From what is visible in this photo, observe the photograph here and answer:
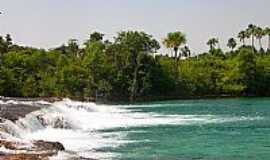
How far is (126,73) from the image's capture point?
10862cm

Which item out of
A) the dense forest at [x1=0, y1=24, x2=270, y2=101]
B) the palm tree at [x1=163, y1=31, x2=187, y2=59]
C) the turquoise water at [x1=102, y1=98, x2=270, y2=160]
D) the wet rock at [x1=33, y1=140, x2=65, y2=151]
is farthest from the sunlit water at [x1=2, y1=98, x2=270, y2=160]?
the palm tree at [x1=163, y1=31, x2=187, y2=59]

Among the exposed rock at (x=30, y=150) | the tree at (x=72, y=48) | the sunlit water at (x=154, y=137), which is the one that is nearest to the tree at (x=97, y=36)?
the tree at (x=72, y=48)

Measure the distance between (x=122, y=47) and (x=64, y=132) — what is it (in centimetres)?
7278

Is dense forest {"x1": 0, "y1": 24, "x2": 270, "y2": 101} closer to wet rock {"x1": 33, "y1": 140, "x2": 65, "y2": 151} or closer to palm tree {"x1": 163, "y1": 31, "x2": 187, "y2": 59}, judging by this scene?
palm tree {"x1": 163, "y1": 31, "x2": 187, "y2": 59}

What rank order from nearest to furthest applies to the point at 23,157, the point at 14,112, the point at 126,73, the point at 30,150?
the point at 23,157, the point at 30,150, the point at 14,112, the point at 126,73

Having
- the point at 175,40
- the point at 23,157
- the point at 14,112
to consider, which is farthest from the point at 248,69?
the point at 23,157

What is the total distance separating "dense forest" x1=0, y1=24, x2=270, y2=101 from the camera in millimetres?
101556

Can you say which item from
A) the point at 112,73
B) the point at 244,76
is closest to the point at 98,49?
the point at 112,73

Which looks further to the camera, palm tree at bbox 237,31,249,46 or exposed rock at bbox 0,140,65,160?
palm tree at bbox 237,31,249,46

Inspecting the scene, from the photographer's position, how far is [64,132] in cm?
3884

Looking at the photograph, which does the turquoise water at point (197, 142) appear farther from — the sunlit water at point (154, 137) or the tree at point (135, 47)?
the tree at point (135, 47)

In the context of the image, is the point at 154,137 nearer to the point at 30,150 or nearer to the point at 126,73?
the point at 30,150

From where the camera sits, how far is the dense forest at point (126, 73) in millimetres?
101556

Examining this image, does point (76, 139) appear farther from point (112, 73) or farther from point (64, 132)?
point (112, 73)
